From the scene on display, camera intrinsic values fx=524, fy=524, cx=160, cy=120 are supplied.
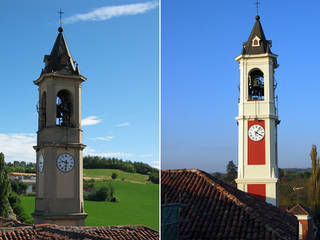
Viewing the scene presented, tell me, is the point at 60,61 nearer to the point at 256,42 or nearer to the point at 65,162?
the point at 65,162

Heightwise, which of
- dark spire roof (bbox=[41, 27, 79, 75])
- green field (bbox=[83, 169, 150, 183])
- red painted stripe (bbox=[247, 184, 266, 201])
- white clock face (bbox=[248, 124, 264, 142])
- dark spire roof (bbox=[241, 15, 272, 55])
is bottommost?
red painted stripe (bbox=[247, 184, 266, 201])

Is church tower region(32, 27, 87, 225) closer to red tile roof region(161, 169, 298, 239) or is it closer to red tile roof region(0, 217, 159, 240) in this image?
red tile roof region(0, 217, 159, 240)

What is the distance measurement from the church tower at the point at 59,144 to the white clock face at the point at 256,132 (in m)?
3.56

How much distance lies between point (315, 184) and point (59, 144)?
31.4 feet

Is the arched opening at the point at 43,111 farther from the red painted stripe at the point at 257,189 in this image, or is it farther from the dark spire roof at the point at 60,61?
the red painted stripe at the point at 257,189

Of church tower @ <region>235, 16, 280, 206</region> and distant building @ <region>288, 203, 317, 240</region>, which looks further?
distant building @ <region>288, 203, 317, 240</region>

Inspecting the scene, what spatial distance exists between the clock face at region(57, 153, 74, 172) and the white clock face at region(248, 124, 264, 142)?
12.3 ft

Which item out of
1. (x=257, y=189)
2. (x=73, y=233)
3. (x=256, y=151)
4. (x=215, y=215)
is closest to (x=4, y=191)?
(x=73, y=233)

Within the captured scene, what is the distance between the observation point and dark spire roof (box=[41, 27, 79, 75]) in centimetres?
983

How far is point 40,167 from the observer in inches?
390

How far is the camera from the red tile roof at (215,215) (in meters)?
3.36

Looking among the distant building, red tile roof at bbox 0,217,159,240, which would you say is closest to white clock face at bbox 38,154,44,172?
red tile roof at bbox 0,217,159,240

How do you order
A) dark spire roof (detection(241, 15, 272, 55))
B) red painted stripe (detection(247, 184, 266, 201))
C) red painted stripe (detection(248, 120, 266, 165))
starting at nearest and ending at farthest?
red painted stripe (detection(247, 184, 266, 201)), red painted stripe (detection(248, 120, 266, 165)), dark spire roof (detection(241, 15, 272, 55))

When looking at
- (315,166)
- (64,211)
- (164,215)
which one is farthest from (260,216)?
(315,166)
